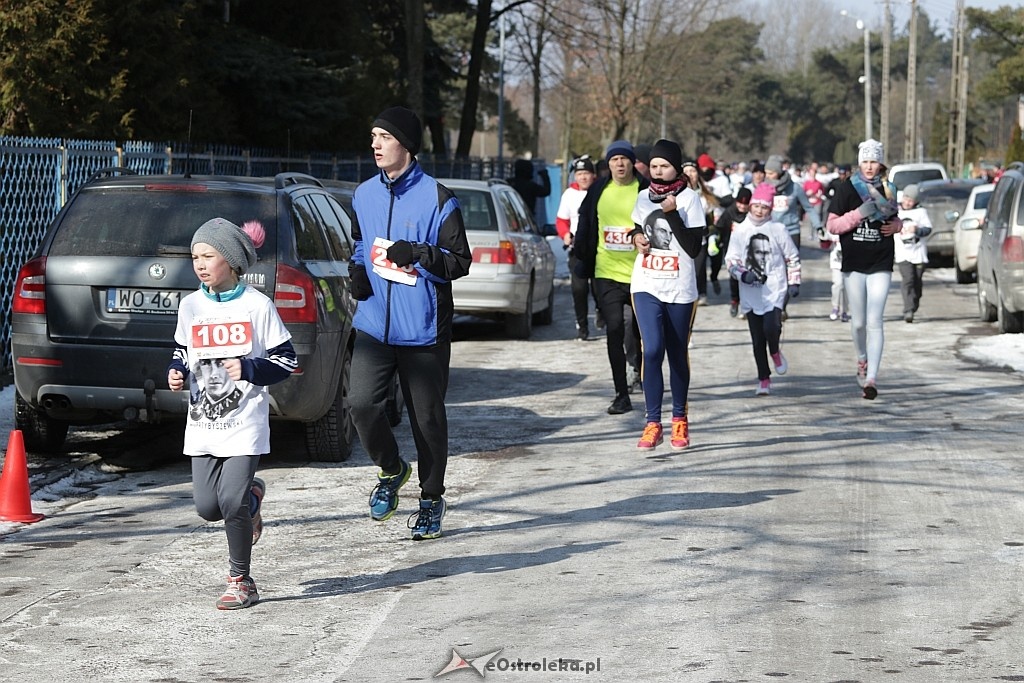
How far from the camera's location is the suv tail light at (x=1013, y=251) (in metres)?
16.3

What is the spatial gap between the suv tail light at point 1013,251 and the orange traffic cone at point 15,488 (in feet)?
37.7

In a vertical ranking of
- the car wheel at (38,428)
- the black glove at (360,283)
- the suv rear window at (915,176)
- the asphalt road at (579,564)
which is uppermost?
the suv rear window at (915,176)

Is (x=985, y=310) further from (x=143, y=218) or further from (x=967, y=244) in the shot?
(x=143, y=218)

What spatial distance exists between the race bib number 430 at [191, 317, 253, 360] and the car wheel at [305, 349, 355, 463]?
317cm

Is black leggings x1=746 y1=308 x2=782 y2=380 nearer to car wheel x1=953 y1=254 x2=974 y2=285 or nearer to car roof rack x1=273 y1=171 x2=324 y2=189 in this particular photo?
car roof rack x1=273 y1=171 x2=324 y2=189

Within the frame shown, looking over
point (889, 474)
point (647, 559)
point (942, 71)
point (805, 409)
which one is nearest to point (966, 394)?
point (805, 409)

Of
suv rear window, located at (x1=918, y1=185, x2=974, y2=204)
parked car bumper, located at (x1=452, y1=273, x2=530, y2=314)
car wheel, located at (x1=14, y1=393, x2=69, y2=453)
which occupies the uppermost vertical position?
suv rear window, located at (x1=918, y1=185, x2=974, y2=204)

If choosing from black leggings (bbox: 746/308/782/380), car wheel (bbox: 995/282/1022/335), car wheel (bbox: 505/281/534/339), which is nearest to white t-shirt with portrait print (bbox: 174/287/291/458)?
black leggings (bbox: 746/308/782/380)

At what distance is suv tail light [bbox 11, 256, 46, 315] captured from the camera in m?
8.94

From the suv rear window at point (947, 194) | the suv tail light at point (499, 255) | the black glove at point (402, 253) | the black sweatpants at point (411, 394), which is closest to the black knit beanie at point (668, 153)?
the black sweatpants at point (411, 394)

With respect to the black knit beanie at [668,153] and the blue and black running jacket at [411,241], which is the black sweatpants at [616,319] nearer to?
the black knit beanie at [668,153]

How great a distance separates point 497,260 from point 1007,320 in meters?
5.42

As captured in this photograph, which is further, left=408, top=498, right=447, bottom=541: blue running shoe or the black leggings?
the black leggings

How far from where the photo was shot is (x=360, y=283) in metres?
7.23
